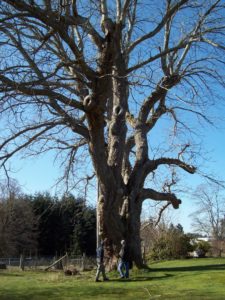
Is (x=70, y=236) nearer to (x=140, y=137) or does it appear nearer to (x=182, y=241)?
(x=182, y=241)

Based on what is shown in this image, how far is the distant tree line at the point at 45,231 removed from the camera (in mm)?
54375

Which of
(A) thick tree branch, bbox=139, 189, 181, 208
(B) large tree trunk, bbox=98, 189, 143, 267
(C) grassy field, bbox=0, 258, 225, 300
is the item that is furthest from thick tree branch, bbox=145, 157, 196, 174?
(C) grassy field, bbox=0, 258, 225, 300

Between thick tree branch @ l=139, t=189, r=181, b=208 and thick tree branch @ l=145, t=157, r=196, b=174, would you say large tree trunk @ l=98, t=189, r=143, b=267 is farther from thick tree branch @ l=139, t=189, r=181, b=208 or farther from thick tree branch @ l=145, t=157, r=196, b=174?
thick tree branch @ l=145, t=157, r=196, b=174

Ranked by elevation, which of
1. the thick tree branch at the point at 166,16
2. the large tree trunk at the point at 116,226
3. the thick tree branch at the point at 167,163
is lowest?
the large tree trunk at the point at 116,226

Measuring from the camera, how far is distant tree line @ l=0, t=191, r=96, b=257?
54.4 m

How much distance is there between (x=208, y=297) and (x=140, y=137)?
43.3 ft

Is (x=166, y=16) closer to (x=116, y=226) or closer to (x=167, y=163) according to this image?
(x=167, y=163)

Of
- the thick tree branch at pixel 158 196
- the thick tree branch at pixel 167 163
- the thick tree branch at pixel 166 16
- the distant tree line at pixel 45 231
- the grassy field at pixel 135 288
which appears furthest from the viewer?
the distant tree line at pixel 45 231

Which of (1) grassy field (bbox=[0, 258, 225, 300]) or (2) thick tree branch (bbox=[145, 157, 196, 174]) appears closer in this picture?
(1) grassy field (bbox=[0, 258, 225, 300])

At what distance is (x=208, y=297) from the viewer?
1281cm

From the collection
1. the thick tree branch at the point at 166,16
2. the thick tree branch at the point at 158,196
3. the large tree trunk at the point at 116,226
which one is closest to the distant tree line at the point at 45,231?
the thick tree branch at the point at 158,196

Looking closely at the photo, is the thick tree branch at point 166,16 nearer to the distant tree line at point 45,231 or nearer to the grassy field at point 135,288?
the grassy field at point 135,288

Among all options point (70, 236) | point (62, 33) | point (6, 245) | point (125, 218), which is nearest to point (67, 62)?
point (62, 33)

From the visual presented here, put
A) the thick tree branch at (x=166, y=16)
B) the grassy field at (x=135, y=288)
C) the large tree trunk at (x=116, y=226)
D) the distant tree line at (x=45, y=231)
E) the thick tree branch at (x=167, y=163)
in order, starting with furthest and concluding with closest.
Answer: the distant tree line at (x=45, y=231)
the thick tree branch at (x=167, y=163)
the large tree trunk at (x=116, y=226)
the thick tree branch at (x=166, y=16)
the grassy field at (x=135, y=288)
